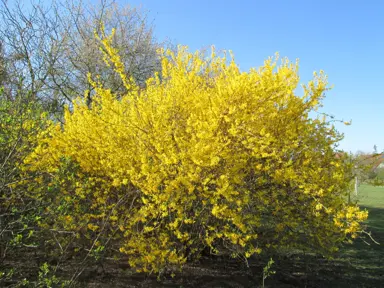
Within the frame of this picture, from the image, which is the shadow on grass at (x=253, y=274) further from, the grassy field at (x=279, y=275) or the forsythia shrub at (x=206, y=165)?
the forsythia shrub at (x=206, y=165)

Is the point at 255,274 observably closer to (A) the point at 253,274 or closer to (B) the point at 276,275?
(A) the point at 253,274

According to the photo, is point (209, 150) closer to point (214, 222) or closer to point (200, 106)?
point (200, 106)

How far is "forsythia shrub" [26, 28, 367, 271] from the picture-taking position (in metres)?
3.34

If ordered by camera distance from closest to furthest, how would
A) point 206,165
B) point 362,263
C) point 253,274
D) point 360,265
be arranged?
point 206,165 → point 253,274 → point 360,265 → point 362,263

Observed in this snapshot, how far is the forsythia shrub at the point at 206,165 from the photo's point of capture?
131 inches

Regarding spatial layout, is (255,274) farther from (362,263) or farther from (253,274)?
(362,263)

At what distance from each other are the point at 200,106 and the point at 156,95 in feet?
1.95

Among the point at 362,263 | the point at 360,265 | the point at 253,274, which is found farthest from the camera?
the point at 362,263

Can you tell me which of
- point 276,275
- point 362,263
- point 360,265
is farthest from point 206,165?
point 362,263

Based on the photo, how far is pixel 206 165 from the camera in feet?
10.5

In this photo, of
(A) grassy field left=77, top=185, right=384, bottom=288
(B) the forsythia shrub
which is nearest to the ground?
(A) grassy field left=77, top=185, right=384, bottom=288

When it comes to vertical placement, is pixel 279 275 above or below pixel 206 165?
below

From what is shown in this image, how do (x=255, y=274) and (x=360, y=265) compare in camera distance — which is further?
(x=360, y=265)

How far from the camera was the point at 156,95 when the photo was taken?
3.95 m
